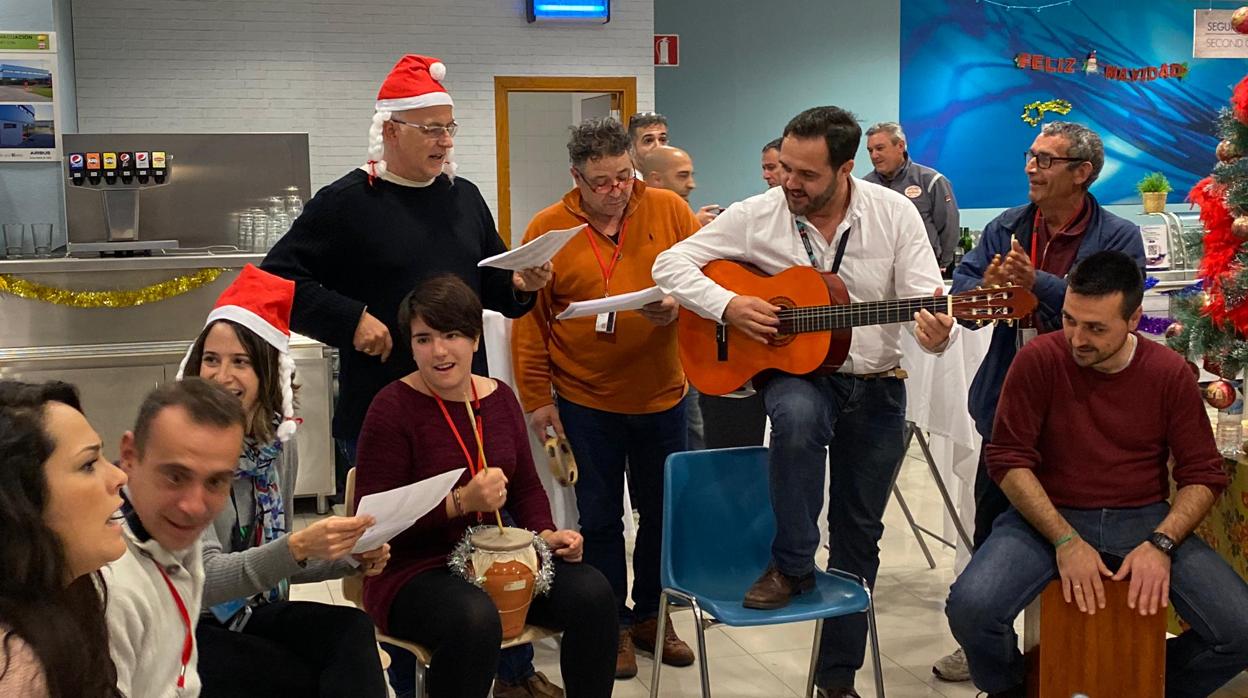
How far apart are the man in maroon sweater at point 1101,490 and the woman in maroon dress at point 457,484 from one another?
97 cm

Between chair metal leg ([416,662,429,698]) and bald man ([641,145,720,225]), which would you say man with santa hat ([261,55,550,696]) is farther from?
bald man ([641,145,720,225])

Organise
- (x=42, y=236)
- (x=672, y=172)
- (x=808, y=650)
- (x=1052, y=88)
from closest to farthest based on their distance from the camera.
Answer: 1. (x=808, y=650)
2. (x=672, y=172)
3. (x=42, y=236)
4. (x=1052, y=88)

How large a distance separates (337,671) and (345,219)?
1354 mm

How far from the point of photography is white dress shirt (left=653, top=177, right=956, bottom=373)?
3.30 meters

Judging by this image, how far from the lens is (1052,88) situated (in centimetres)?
1138

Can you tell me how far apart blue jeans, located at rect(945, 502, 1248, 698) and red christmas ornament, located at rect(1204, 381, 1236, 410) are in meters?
0.77

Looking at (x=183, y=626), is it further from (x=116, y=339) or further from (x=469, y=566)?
(x=116, y=339)

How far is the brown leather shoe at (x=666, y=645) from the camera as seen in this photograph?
4.00 meters

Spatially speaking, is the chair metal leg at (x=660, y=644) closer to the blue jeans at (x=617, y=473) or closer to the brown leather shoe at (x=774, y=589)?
the brown leather shoe at (x=774, y=589)

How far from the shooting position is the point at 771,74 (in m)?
10.5

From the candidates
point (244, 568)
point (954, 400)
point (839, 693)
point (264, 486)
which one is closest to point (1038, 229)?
point (954, 400)

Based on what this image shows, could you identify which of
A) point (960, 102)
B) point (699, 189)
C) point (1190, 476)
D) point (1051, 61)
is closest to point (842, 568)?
point (1190, 476)

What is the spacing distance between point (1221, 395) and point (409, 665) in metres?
2.57

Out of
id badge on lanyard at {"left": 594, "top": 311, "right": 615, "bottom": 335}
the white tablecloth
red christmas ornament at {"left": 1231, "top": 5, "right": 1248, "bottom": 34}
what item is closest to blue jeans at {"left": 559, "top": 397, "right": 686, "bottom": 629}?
id badge on lanyard at {"left": 594, "top": 311, "right": 615, "bottom": 335}
